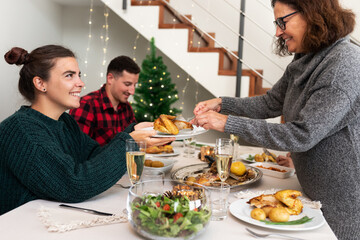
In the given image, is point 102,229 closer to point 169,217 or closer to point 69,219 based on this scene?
point 69,219

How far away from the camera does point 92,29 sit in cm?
584

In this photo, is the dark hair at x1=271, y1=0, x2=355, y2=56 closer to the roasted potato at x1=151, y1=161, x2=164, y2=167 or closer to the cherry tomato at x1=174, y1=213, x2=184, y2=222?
the roasted potato at x1=151, y1=161, x2=164, y2=167

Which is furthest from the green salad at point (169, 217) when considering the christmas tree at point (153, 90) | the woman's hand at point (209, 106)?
the christmas tree at point (153, 90)

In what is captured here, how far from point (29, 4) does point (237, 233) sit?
4855 mm

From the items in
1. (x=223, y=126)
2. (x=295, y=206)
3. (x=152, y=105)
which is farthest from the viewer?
(x=152, y=105)

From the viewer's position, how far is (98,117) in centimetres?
281

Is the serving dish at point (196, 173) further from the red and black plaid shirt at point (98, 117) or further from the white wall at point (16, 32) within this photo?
the white wall at point (16, 32)

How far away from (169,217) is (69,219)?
0.39m

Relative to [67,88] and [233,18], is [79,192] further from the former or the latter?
[233,18]

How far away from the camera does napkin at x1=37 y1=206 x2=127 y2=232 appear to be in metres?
1.00

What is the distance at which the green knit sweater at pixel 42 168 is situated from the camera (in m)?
1.21

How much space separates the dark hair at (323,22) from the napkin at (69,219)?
104 centimetres

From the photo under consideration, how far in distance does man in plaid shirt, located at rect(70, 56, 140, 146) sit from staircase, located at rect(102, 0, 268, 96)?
1.36 m

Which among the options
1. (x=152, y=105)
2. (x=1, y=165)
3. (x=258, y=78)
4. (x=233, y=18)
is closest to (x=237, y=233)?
(x=1, y=165)
